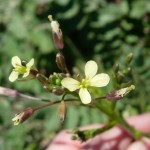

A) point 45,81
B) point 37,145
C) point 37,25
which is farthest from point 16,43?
point 45,81

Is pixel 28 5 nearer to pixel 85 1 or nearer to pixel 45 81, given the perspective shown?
pixel 85 1

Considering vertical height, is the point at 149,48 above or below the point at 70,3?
below

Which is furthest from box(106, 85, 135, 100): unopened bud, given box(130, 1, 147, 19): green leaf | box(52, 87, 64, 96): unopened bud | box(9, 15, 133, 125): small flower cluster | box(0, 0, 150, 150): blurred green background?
box(130, 1, 147, 19): green leaf

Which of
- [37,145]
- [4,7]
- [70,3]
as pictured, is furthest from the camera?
[4,7]

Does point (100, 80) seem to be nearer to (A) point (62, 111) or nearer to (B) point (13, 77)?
(A) point (62, 111)

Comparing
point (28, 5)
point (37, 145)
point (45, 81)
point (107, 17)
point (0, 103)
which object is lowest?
point (45, 81)

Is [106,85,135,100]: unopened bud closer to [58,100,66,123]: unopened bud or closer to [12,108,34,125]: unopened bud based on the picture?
[58,100,66,123]: unopened bud
